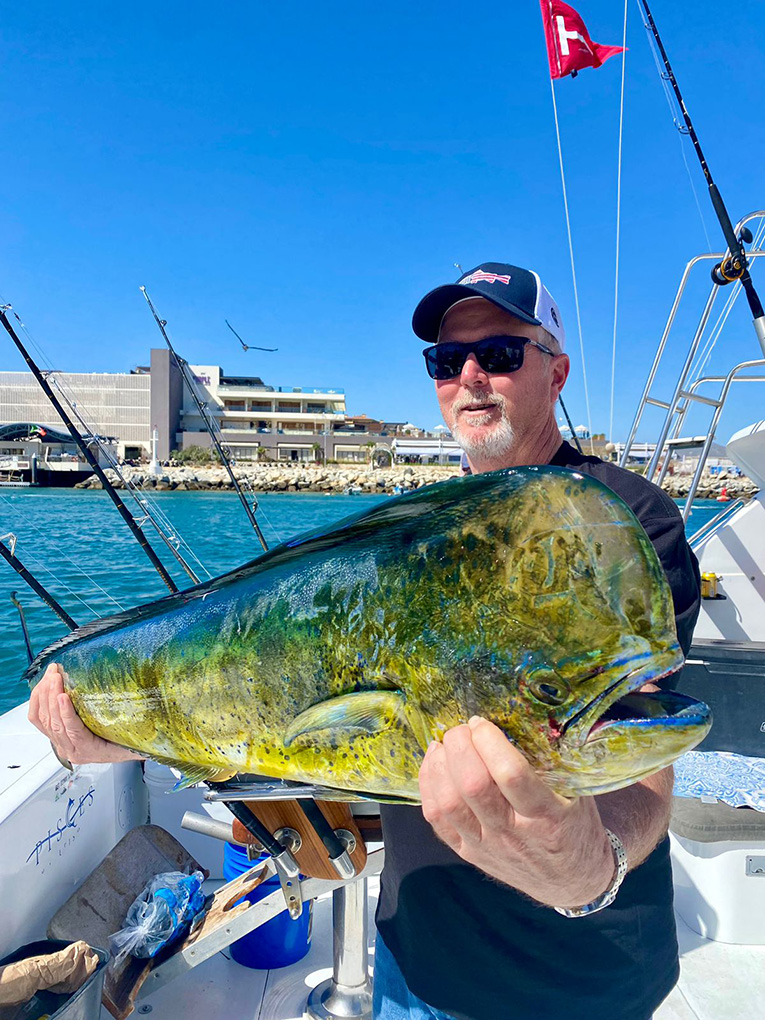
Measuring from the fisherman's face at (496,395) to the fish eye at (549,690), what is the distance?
3.08 ft

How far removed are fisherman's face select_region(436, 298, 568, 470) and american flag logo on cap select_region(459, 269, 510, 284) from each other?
5cm

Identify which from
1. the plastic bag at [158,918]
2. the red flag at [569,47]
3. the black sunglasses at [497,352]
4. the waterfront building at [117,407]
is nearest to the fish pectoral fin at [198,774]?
the black sunglasses at [497,352]

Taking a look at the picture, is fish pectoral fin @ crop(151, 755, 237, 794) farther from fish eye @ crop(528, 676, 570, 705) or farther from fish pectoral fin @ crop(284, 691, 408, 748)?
fish eye @ crop(528, 676, 570, 705)

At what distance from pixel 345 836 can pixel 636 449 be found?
1994 inches

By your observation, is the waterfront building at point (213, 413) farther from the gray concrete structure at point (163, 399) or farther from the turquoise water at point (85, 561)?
the turquoise water at point (85, 561)

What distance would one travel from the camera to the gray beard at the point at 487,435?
168 cm

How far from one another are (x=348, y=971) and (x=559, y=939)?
1.87 m

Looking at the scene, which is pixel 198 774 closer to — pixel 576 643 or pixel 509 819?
pixel 509 819

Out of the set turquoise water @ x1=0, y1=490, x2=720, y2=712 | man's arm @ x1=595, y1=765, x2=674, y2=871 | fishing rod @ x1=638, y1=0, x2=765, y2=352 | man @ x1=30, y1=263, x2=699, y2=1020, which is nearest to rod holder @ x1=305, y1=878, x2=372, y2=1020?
man @ x1=30, y1=263, x2=699, y2=1020

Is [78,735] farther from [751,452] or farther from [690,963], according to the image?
[751,452]

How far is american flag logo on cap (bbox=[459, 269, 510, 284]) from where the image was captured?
1719 mm

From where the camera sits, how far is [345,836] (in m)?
1.94

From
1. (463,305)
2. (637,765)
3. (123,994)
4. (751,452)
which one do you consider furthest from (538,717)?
(751,452)

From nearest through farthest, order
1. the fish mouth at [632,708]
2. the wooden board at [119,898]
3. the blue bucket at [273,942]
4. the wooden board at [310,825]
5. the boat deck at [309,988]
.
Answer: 1. the fish mouth at [632,708]
2. the wooden board at [310,825]
3. the wooden board at [119,898]
4. the boat deck at [309,988]
5. the blue bucket at [273,942]
